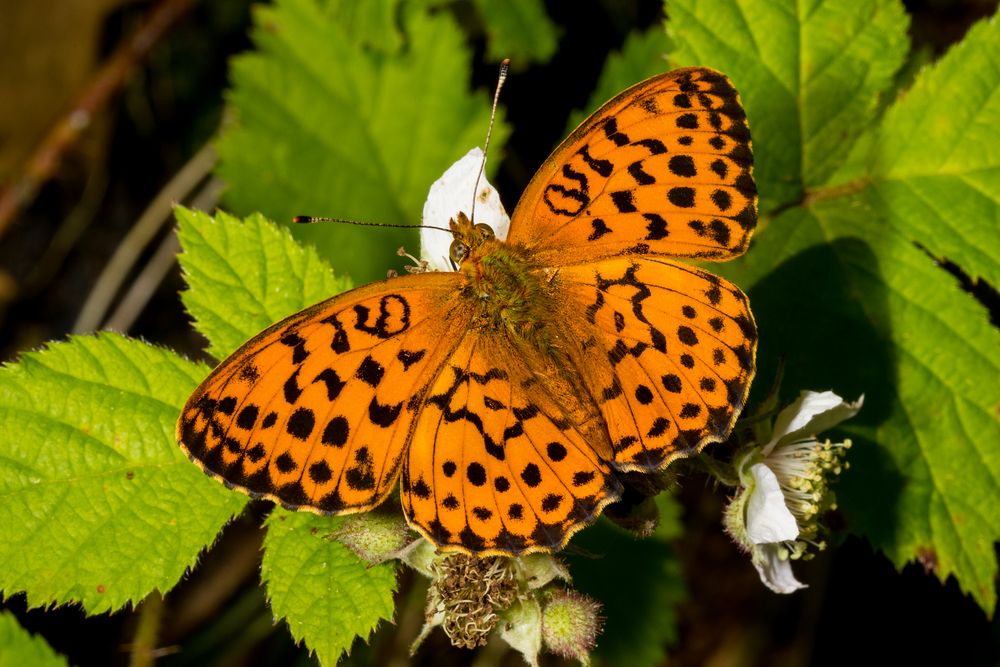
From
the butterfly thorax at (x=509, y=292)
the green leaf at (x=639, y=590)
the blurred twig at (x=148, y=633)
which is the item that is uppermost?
the butterfly thorax at (x=509, y=292)

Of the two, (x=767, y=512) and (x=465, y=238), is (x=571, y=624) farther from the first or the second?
(x=465, y=238)

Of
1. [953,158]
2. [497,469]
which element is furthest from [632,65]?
[497,469]

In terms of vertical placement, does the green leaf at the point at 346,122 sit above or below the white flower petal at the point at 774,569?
above

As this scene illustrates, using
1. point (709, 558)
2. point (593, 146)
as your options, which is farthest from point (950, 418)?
point (709, 558)

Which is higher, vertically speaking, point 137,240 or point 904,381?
point 137,240

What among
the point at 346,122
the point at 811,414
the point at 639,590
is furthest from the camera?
the point at 346,122

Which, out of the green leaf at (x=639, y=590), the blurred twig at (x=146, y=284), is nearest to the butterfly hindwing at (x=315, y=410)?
the green leaf at (x=639, y=590)

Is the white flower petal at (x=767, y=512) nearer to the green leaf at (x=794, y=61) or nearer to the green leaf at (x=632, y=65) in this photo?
the green leaf at (x=794, y=61)

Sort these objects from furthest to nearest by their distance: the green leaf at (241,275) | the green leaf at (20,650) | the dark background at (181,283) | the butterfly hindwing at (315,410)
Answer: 1. the dark background at (181,283)
2. the green leaf at (241,275)
3. the butterfly hindwing at (315,410)
4. the green leaf at (20,650)

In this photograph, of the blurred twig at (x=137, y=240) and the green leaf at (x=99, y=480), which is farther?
the blurred twig at (x=137, y=240)
